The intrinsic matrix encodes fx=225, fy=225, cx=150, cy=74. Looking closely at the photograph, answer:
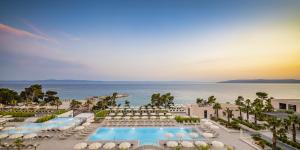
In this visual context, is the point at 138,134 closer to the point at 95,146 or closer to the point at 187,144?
the point at 95,146

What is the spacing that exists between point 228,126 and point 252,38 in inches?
383

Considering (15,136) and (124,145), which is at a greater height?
(15,136)

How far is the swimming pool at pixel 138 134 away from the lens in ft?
59.4

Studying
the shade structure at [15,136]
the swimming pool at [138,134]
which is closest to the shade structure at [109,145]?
the swimming pool at [138,134]

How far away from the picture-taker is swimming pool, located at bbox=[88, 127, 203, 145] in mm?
18094

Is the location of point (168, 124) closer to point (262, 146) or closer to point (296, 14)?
point (262, 146)

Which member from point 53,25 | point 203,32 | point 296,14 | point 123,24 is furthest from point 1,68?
point 296,14

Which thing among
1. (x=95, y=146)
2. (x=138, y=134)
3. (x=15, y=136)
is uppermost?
(x=15, y=136)

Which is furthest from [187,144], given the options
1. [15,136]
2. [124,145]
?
[15,136]

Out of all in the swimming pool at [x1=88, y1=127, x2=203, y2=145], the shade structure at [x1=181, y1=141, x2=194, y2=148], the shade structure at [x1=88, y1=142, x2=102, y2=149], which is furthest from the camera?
the swimming pool at [x1=88, y1=127, x2=203, y2=145]

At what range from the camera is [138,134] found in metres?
19.7

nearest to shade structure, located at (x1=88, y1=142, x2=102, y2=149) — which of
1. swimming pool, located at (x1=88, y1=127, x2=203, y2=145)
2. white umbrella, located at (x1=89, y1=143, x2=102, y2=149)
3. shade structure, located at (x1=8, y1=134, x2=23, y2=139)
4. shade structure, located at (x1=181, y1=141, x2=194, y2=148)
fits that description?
white umbrella, located at (x1=89, y1=143, x2=102, y2=149)

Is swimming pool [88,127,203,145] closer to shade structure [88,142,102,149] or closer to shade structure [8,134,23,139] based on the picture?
shade structure [88,142,102,149]

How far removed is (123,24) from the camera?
954 inches
